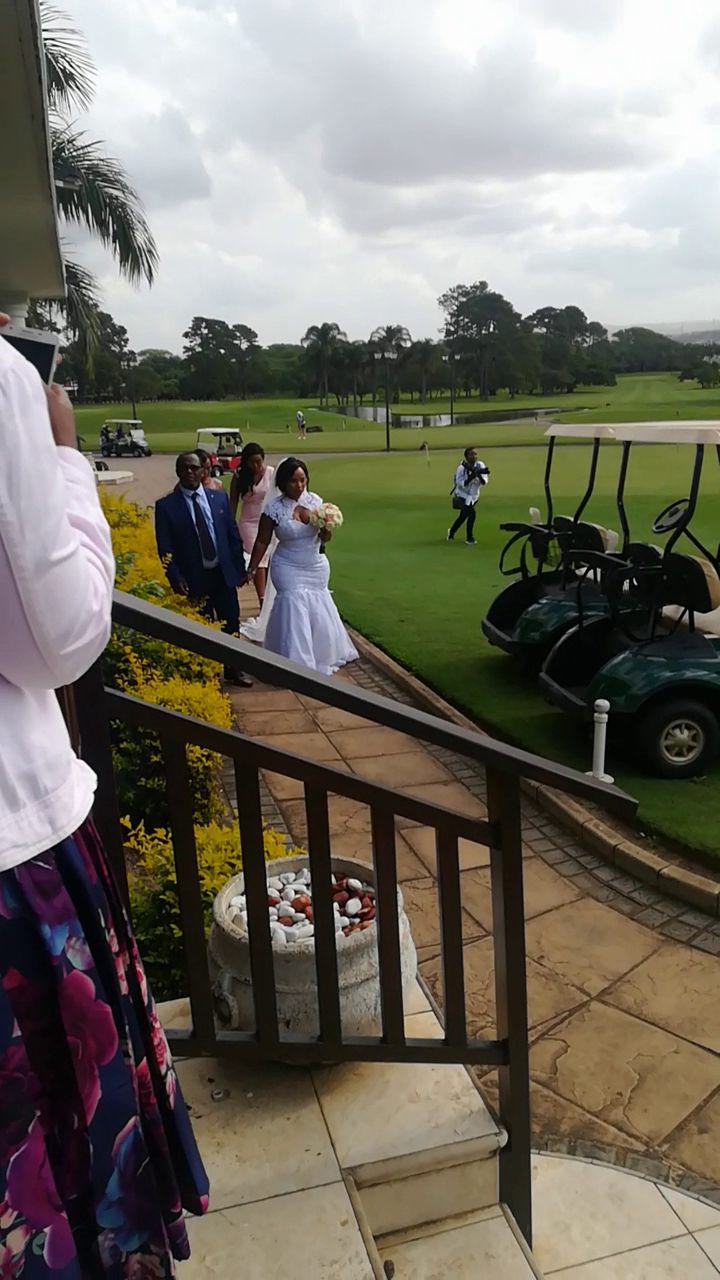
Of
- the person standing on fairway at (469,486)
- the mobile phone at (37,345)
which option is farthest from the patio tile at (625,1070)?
the person standing on fairway at (469,486)

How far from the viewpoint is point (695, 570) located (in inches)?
A: 188

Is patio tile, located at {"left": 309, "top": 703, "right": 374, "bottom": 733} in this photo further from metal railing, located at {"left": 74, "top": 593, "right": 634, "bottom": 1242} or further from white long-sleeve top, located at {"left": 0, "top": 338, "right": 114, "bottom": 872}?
white long-sleeve top, located at {"left": 0, "top": 338, "right": 114, "bottom": 872}

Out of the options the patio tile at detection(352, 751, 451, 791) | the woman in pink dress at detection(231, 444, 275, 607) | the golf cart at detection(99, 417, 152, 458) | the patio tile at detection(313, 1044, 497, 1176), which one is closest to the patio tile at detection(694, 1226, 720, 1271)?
the patio tile at detection(313, 1044, 497, 1176)

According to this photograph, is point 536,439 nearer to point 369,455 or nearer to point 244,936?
point 369,455

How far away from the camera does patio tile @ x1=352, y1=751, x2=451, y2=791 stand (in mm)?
5176

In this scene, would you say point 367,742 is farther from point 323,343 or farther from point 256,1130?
point 323,343

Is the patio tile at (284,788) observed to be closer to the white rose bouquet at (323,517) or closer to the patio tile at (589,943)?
the patio tile at (589,943)

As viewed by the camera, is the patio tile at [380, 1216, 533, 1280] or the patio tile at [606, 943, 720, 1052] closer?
the patio tile at [380, 1216, 533, 1280]

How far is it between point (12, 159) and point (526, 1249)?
422 centimetres

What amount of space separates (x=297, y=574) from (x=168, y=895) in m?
4.32

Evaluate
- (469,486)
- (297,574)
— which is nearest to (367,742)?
(297,574)

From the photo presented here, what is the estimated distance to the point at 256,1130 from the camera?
196 cm

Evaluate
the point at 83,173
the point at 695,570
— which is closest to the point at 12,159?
the point at 695,570

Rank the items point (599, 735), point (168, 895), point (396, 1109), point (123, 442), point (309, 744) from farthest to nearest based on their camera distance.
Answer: point (123, 442) → point (309, 744) → point (599, 735) → point (168, 895) → point (396, 1109)
